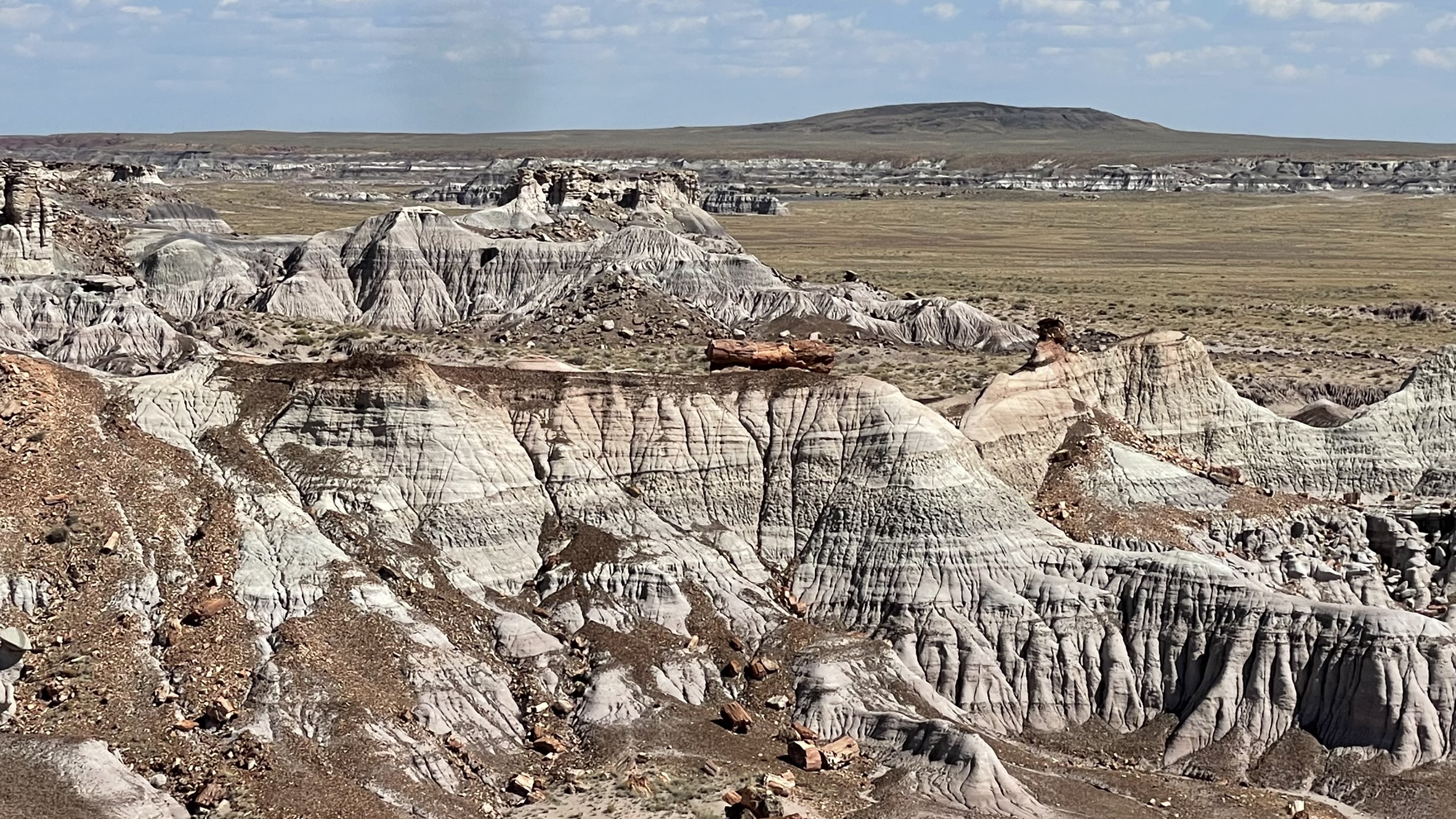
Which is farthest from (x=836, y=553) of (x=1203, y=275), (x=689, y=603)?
(x=1203, y=275)

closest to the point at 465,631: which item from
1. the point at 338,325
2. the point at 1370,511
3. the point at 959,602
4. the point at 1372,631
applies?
the point at 959,602

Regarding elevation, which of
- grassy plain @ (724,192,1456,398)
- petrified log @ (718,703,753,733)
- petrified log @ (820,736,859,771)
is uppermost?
petrified log @ (718,703,753,733)

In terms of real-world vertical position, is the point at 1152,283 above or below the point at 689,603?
below

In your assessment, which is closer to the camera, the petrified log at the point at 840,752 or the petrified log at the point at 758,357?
the petrified log at the point at 840,752

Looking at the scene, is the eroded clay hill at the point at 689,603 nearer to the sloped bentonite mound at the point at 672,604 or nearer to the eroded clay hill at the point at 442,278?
the sloped bentonite mound at the point at 672,604

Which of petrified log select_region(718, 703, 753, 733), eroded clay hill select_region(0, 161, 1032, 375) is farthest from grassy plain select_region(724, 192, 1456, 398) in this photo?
petrified log select_region(718, 703, 753, 733)

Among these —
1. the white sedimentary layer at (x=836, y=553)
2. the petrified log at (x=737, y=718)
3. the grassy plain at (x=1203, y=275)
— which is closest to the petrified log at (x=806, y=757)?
the petrified log at (x=737, y=718)

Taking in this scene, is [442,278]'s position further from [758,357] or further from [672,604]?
[672,604]

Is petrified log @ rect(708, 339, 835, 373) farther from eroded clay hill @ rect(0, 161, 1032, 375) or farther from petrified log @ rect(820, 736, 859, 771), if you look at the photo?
eroded clay hill @ rect(0, 161, 1032, 375)

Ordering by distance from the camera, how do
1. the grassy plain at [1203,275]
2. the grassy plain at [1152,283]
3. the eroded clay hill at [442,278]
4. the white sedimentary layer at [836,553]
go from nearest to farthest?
the white sedimentary layer at [836,553] → the grassy plain at [1152,283] → the eroded clay hill at [442,278] → the grassy plain at [1203,275]
